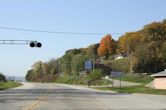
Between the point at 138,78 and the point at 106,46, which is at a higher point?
the point at 106,46

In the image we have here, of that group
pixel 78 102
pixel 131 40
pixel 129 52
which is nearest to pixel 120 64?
pixel 129 52

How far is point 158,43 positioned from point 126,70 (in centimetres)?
1621

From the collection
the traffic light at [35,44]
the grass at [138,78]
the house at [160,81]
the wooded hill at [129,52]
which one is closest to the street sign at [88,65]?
the wooded hill at [129,52]

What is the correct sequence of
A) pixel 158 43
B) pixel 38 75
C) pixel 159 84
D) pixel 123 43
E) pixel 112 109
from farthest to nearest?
1. pixel 38 75
2. pixel 123 43
3. pixel 158 43
4. pixel 159 84
5. pixel 112 109

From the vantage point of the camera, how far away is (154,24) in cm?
14238

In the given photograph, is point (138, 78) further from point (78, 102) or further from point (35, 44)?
point (78, 102)

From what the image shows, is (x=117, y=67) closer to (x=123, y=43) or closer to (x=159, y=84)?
(x=123, y=43)

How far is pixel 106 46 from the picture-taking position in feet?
569

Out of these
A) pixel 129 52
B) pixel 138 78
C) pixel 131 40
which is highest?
pixel 131 40

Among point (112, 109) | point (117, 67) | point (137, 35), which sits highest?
point (137, 35)

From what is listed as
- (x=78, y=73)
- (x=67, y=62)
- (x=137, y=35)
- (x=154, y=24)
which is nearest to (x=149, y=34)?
(x=154, y=24)

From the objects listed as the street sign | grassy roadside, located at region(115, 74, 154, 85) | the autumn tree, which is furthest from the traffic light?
the autumn tree

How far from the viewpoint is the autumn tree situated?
172 metres

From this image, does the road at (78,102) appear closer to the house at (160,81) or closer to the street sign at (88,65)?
the house at (160,81)
